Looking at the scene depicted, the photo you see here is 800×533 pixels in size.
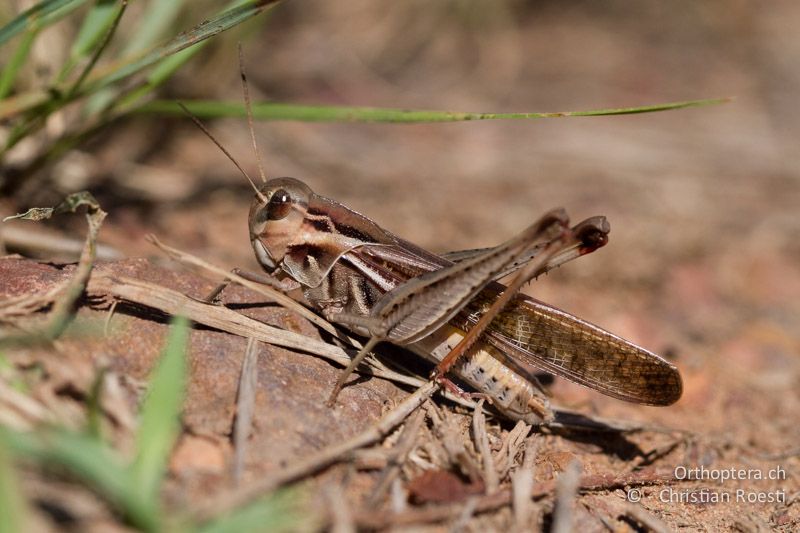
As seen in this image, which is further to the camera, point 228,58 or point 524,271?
point 228,58

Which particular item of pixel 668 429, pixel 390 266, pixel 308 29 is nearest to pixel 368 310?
pixel 390 266

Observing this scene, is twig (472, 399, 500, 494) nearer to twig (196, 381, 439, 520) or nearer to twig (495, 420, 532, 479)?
twig (495, 420, 532, 479)

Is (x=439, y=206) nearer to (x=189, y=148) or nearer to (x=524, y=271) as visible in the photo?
(x=189, y=148)

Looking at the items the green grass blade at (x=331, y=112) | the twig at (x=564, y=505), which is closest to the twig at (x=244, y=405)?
the twig at (x=564, y=505)

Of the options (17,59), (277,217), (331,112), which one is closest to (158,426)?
(277,217)

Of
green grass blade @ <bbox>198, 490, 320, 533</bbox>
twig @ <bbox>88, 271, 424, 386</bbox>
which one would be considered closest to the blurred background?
twig @ <bbox>88, 271, 424, 386</bbox>

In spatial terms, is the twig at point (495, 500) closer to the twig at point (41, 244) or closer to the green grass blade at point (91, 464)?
the green grass blade at point (91, 464)

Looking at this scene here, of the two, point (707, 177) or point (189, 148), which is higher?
point (707, 177)
